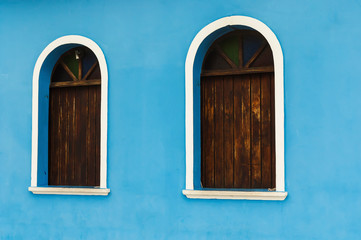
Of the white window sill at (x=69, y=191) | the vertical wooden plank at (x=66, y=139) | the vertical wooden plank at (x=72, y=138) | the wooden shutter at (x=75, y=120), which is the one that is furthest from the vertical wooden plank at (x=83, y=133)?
the white window sill at (x=69, y=191)

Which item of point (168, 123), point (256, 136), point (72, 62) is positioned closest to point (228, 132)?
point (256, 136)

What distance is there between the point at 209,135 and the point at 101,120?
1.44m

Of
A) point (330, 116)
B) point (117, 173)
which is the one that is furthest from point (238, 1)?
point (117, 173)

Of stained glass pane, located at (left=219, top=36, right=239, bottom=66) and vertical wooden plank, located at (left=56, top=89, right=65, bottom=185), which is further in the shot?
vertical wooden plank, located at (left=56, top=89, right=65, bottom=185)

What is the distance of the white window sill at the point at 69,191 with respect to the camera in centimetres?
641

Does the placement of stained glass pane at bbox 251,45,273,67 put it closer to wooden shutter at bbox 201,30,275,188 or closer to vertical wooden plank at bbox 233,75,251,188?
wooden shutter at bbox 201,30,275,188

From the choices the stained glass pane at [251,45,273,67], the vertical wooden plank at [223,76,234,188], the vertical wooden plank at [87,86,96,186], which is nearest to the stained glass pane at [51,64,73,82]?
the vertical wooden plank at [87,86,96,186]

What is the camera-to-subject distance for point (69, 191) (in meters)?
6.55

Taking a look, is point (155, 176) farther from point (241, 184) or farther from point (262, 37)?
point (262, 37)

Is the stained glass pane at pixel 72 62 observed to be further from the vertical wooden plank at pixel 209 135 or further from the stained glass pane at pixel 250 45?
the stained glass pane at pixel 250 45

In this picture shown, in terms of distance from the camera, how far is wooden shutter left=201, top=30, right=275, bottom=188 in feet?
20.1

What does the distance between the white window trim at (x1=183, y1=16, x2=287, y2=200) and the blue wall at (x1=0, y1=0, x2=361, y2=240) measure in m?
0.08

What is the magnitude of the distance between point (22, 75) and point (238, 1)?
3206mm

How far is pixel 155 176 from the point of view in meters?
6.24
